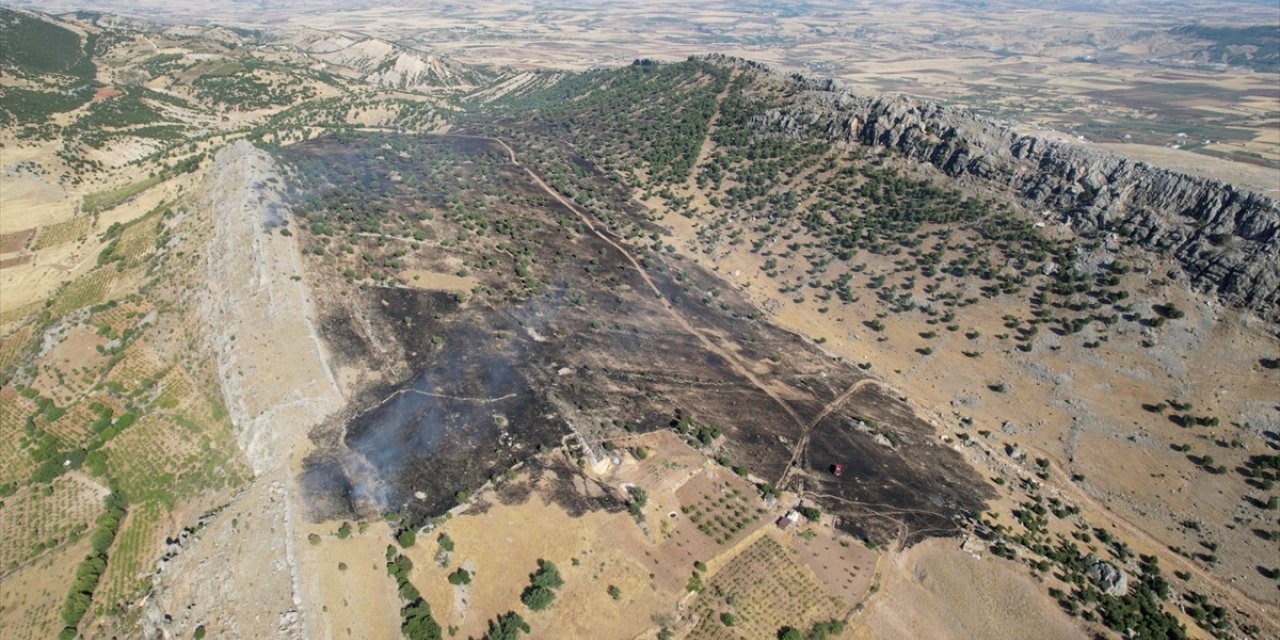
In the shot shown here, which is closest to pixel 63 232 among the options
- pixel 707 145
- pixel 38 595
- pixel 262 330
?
pixel 262 330

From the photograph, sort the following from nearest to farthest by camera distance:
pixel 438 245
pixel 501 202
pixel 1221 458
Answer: pixel 1221 458, pixel 438 245, pixel 501 202

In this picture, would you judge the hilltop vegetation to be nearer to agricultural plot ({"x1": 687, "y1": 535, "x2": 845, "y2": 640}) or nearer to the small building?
agricultural plot ({"x1": 687, "y1": 535, "x2": 845, "y2": 640})

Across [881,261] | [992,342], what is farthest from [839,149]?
[992,342]

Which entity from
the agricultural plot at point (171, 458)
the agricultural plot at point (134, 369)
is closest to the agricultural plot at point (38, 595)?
the agricultural plot at point (171, 458)

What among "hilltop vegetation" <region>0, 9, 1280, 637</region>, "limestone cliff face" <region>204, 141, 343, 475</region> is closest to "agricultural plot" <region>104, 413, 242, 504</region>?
"hilltop vegetation" <region>0, 9, 1280, 637</region>

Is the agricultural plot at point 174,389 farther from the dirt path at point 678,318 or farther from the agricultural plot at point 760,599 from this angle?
the dirt path at point 678,318

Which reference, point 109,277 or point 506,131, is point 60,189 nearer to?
point 109,277
